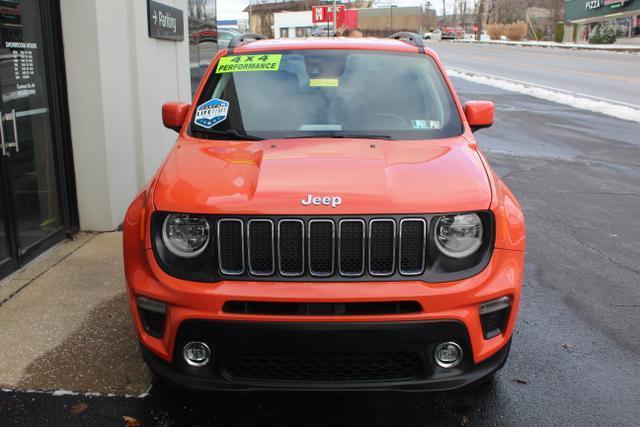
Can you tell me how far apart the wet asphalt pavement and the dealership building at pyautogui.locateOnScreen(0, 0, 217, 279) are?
2.39 metres

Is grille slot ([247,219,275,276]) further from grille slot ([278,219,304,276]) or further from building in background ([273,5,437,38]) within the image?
building in background ([273,5,437,38])

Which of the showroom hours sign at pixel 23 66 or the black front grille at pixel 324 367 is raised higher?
the showroom hours sign at pixel 23 66

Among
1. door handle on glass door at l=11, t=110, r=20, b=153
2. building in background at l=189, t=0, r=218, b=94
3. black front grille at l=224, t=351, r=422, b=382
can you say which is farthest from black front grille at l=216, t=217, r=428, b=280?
building in background at l=189, t=0, r=218, b=94

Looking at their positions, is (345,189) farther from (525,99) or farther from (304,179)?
(525,99)

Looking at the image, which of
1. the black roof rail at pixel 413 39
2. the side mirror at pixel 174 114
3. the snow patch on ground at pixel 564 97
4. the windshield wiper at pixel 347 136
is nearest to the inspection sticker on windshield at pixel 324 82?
the windshield wiper at pixel 347 136

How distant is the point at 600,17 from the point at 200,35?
65150mm

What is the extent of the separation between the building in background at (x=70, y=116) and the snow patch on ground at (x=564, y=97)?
38.4 feet

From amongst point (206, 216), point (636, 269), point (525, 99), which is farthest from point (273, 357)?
point (525, 99)

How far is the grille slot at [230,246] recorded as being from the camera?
9.66 ft

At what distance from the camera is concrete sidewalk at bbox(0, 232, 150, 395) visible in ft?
12.0

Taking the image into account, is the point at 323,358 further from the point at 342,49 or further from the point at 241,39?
the point at 241,39

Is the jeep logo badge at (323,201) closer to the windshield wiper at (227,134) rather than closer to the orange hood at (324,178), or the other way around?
the orange hood at (324,178)

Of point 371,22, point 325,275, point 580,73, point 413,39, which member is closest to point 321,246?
point 325,275

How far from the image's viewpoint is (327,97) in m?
4.22
